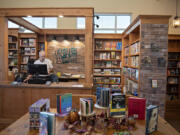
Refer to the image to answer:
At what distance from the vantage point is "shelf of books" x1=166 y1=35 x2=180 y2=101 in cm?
581

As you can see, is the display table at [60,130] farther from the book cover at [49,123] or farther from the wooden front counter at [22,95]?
the wooden front counter at [22,95]

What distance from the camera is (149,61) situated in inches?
142

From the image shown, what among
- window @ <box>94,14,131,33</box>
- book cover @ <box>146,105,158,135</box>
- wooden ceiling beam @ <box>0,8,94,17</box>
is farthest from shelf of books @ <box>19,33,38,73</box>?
book cover @ <box>146,105,158,135</box>

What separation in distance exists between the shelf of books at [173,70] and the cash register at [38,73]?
4.96 meters

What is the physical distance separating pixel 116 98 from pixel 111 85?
5108mm

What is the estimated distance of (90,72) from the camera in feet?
11.8

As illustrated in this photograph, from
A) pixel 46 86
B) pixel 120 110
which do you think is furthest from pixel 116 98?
pixel 46 86

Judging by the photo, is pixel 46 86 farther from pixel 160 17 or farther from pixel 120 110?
pixel 160 17

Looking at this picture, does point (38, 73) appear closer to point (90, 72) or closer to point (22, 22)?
point (90, 72)

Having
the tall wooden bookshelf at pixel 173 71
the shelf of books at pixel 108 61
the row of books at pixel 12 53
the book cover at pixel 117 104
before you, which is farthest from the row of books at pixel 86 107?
the row of books at pixel 12 53

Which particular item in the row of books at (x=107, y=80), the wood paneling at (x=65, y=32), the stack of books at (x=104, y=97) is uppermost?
the wood paneling at (x=65, y=32)

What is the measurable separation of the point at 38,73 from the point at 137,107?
8.36 feet

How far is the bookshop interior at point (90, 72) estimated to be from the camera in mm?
1482

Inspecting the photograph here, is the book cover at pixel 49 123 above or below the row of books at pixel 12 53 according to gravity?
Answer: below
